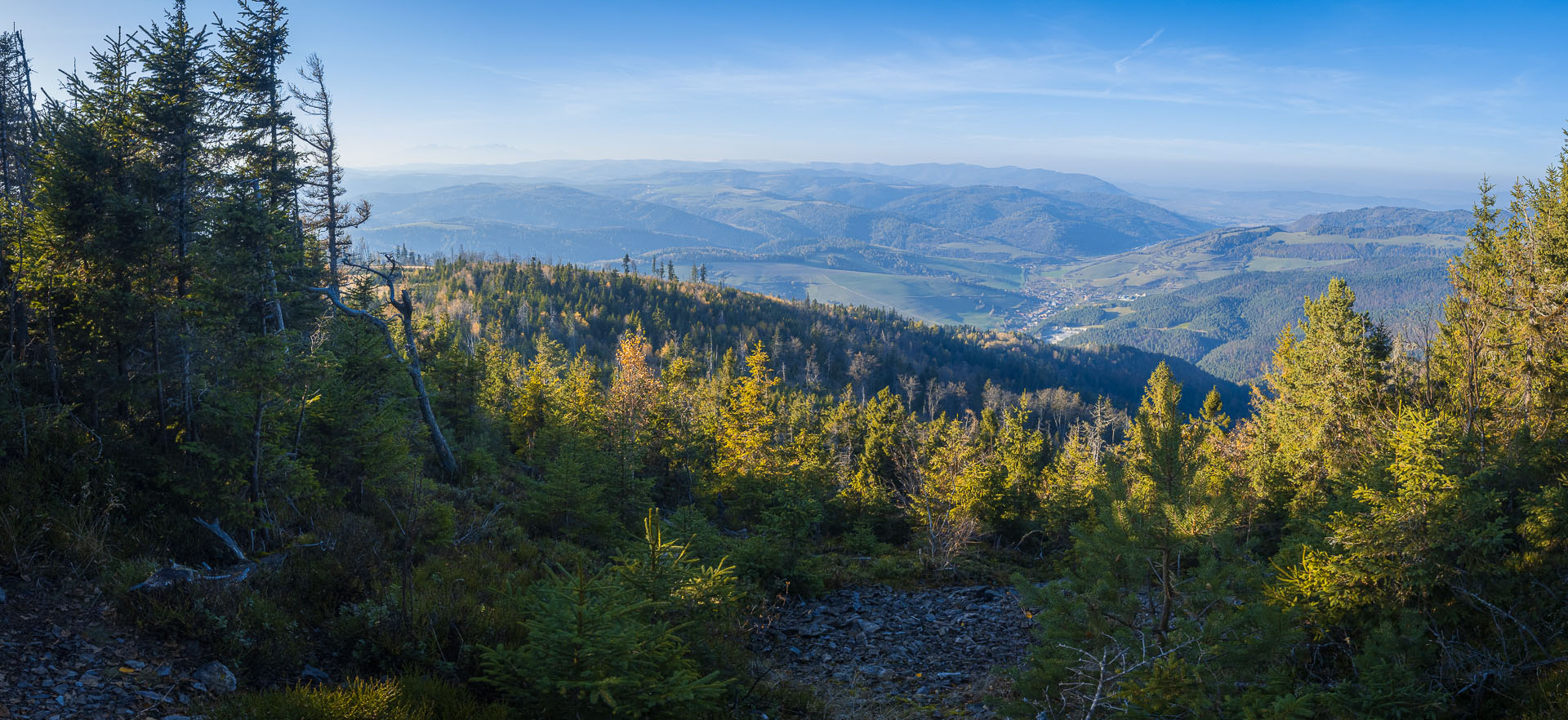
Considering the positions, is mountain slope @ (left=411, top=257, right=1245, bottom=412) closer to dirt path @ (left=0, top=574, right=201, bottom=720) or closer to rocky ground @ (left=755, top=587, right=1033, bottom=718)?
rocky ground @ (left=755, top=587, right=1033, bottom=718)

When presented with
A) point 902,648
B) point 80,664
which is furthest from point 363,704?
point 902,648

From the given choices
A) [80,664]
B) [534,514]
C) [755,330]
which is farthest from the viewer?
[755,330]

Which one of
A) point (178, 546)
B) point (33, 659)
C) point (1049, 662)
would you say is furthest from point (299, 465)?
point (1049, 662)

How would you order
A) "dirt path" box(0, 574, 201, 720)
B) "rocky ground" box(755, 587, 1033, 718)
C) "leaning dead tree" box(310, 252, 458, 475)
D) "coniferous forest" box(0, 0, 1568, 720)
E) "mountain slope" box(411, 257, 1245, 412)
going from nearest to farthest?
"dirt path" box(0, 574, 201, 720), "coniferous forest" box(0, 0, 1568, 720), "rocky ground" box(755, 587, 1033, 718), "leaning dead tree" box(310, 252, 458, 475), "mountain slope" box(411, 257, 1245, 412)

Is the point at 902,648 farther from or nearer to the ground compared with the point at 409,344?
nearer to the ground

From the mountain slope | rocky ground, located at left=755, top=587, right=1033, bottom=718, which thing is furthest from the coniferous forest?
the mountain slope

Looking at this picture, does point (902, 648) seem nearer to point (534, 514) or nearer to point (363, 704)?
point (534, 514)
